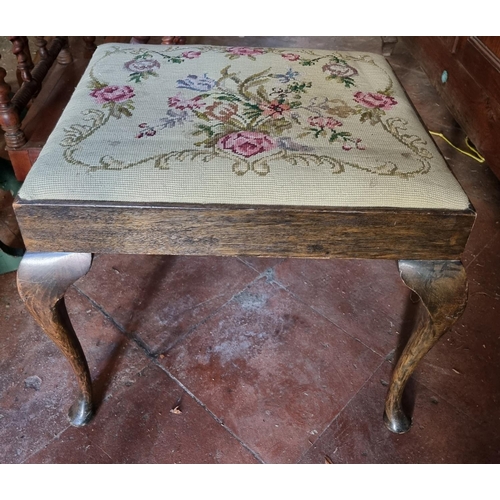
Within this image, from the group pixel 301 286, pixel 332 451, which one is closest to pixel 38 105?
pixel 301 286

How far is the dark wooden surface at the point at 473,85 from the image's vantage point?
1657 mm

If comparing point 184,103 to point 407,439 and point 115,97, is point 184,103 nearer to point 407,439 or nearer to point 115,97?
point 115,97

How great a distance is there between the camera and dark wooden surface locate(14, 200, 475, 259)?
0.75m

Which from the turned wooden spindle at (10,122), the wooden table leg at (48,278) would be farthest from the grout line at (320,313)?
the turned wooden spindle at (10,122)

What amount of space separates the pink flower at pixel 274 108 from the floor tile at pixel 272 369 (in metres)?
0.52

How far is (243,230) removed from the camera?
772mm

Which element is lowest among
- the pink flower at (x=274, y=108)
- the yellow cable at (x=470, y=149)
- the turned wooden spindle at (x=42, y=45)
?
the yellow cable at (x=470, y=149)

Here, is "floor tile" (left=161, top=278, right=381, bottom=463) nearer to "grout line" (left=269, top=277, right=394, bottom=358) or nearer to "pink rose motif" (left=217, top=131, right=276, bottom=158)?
"grout line" (left=269, top=277, right=394, bottom=358)

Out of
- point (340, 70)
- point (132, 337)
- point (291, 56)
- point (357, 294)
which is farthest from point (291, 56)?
point (132, 337)

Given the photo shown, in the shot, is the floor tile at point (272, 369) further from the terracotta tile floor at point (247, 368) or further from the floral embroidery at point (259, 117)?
the floral embroidery at point (259, 117)

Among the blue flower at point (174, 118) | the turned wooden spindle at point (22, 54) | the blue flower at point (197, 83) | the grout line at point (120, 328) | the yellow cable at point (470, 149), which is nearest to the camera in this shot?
the blue flower at point (174, 118)

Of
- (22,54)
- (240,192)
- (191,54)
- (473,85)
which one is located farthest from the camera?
(473,85)

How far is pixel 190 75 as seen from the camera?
997mm

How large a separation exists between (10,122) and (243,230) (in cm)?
97
